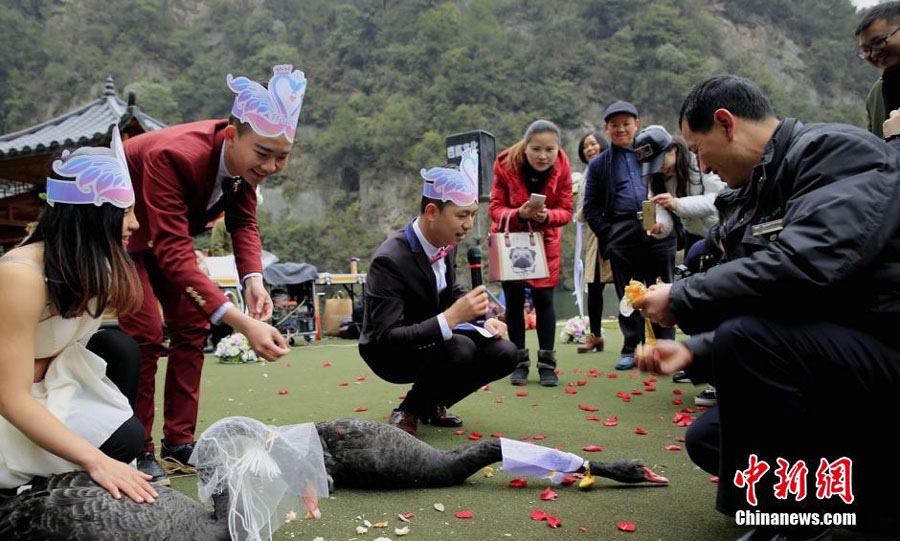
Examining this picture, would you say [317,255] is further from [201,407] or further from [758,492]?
[758,492]

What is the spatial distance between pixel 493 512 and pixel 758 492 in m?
0.85

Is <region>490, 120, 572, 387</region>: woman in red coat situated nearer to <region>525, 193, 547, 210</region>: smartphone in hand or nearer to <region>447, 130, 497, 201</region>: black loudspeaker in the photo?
<region>525, 193, 547, 210</region>: smartphone in hand

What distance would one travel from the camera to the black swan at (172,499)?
5.51 ft

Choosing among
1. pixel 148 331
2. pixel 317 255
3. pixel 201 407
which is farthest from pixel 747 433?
pixel 317 255

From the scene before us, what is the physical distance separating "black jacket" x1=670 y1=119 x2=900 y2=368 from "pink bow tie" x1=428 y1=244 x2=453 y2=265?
176 centimetres

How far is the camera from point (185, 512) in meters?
1.83

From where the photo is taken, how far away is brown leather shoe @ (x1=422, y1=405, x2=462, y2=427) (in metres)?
3.60

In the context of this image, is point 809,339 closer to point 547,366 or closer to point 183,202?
point 183,202

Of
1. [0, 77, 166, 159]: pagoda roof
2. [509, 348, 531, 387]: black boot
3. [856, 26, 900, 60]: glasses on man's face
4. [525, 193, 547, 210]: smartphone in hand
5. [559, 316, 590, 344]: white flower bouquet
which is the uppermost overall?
[0, 77, 166, 159]: pagoda roof

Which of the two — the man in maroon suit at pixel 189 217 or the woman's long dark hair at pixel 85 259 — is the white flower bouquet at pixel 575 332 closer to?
the man in maroon suit at pixel 189 217

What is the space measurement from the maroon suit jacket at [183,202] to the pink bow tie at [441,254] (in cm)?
87

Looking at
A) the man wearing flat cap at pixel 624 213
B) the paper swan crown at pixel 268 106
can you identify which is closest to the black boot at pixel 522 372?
the man wearing flat cap at pixel 624 213

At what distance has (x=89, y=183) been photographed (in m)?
2.03

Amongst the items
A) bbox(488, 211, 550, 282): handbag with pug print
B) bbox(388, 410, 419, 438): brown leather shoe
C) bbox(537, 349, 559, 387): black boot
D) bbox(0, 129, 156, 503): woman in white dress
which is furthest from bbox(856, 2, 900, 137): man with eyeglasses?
bbox(0, 129, 156, 503): woman in white dress
